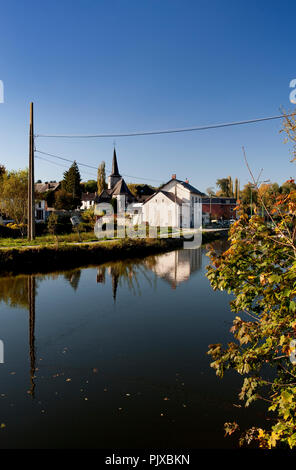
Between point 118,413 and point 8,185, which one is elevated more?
point 8,185

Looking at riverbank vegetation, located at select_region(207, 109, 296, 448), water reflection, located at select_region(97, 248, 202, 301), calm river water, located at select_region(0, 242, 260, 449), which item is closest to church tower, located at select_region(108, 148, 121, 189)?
water reflection, located at select_region(97, 248, 202, 301)

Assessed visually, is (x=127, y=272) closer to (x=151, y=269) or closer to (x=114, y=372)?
(x=151, y=269)

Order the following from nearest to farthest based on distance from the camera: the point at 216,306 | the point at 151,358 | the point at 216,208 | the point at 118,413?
1. the point at 118,413
2. the point at 151,358
3. the point at 216,306
4. the point at 216,208

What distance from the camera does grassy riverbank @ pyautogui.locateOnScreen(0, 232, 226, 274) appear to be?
63.5ft

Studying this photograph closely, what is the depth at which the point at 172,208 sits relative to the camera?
159 ft

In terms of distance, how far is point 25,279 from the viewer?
17125mm

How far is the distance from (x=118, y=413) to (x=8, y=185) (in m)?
30.9

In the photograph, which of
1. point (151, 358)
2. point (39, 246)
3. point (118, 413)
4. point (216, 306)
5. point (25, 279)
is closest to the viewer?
point (118, 413)

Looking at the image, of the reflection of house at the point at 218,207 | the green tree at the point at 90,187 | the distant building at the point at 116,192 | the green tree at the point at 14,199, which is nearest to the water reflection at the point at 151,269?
the green tree at the point at 14,199

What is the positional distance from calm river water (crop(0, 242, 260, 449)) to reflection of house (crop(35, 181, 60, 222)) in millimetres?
30489

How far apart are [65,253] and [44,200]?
28.0 meters
